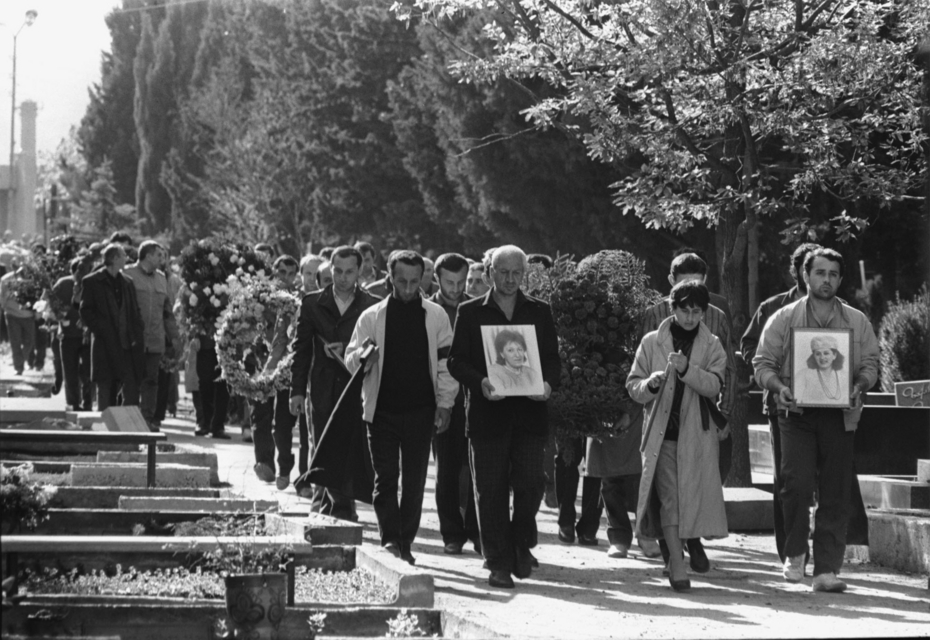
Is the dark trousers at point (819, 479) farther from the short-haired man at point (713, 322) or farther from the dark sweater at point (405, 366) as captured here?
the dark sweater at point (405, 366)

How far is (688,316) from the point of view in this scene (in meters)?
10.5

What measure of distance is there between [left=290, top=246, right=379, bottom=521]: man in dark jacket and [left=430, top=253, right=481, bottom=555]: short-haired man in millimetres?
849

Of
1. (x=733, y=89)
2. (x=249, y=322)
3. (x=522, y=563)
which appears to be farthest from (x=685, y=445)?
(x=249, y=322)

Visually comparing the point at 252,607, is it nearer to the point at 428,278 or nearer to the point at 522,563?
the point at 522,563

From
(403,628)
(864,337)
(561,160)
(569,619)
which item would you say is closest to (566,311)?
(864,337)

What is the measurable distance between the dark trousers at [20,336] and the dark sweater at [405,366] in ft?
69.0

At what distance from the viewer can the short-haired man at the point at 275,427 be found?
48.7ft

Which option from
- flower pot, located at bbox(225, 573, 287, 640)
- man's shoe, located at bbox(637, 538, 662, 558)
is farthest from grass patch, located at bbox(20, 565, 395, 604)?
man's shoe, located at bbox(637, 538, 662, 558)

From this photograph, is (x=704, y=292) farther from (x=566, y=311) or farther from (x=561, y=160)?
(x=561, y=160)

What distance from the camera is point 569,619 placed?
29.0 ft

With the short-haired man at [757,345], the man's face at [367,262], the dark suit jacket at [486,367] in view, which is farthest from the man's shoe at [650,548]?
the man's face at [367,262]

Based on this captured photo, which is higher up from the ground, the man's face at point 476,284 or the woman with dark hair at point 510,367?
the man's face at point 476,284

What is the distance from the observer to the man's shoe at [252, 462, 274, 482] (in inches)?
595

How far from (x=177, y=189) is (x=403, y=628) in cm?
7570
